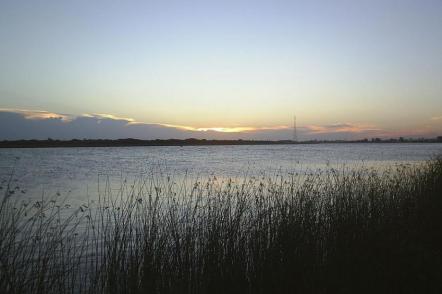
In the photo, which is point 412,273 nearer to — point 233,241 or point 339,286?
point 339,286

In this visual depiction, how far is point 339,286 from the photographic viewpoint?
16.7ft

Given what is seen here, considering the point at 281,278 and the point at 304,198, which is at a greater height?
the point at 304,198

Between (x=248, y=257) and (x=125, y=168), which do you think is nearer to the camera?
(x=248, y=257)

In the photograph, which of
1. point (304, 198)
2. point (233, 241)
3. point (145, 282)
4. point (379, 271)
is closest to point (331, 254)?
point (379, 271)

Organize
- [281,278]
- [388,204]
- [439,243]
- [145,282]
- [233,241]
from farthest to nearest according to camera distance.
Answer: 1. [388,204]
2. [439,243]
3. [233,241]
4. [281,278]
5. [145,282]

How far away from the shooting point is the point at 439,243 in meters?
6.88

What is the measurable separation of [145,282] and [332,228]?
3.90 meters

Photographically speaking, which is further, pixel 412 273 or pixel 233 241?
pixel 233 241

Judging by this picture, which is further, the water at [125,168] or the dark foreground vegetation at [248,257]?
the water at [125,168]

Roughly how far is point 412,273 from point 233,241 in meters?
2.60

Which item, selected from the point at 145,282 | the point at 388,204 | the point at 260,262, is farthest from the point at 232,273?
the point at 388,204

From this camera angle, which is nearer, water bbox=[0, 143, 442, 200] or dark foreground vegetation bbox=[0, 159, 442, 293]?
dark foreground vegetation bbox=[0, 159, 442, 293]

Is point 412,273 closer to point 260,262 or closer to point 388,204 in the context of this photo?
point 260,262

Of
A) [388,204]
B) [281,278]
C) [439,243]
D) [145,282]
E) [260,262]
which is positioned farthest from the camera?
[388,204]
